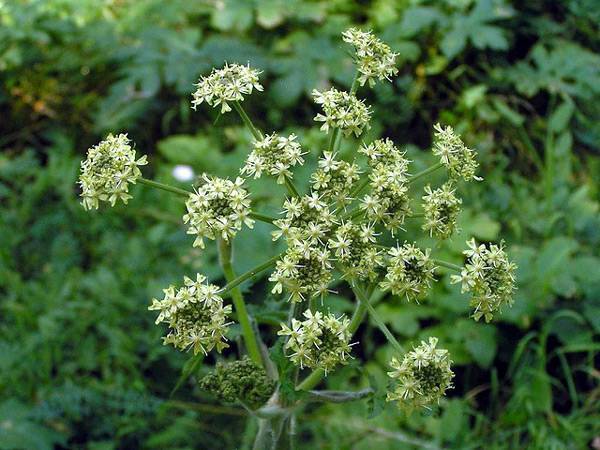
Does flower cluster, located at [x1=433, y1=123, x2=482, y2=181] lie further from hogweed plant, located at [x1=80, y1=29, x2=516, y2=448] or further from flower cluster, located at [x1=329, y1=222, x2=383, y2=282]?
flower cluster, located at [x1=329, y1=222, x2=383, y2=282]

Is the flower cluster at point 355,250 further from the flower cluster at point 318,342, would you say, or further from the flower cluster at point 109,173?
the flower cluster at point 109,173

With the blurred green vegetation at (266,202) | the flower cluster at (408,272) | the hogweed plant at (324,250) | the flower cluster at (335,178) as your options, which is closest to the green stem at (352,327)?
the hogweed plant at (324,250)

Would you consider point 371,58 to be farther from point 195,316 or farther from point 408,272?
point 195,316

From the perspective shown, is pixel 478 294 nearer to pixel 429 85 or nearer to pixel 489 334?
pixel 489 334

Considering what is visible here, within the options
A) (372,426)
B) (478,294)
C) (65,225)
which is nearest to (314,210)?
(478,294)

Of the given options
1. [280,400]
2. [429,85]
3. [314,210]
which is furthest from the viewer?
[429,85]

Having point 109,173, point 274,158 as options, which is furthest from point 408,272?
point 109,173

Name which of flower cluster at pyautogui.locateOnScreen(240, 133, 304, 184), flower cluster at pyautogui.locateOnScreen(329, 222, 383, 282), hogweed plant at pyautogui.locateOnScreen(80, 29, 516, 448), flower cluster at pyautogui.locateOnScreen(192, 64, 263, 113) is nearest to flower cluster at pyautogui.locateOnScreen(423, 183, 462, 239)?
hogweed plant at pyautogui.locateOnScreen(80, 29, 516, 448)
